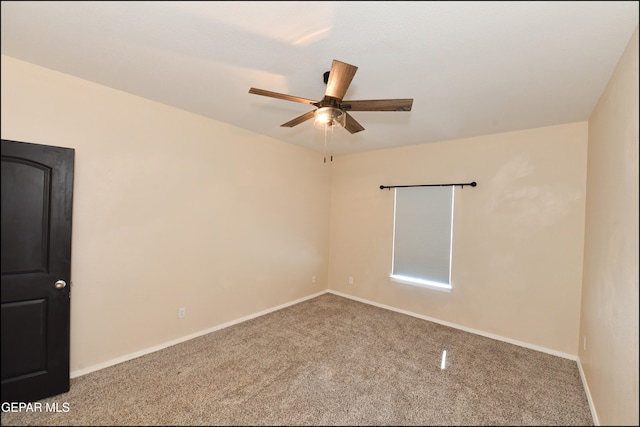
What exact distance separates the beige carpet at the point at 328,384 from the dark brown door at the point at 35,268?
242mm

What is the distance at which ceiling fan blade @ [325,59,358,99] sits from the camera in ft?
4.70

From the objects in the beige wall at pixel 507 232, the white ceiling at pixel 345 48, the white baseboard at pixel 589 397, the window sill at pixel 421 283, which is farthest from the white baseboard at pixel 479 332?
the white ceiling at pixel 345 48

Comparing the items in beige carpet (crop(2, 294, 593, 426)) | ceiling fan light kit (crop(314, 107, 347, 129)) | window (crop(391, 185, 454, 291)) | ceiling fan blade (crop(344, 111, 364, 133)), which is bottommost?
beige carpet (crop(2, 294, 593, 426))

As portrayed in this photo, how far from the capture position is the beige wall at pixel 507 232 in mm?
2748

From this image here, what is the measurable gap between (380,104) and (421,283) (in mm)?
2807

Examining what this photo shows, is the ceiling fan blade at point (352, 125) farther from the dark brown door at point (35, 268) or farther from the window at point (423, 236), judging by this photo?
the dark brown door at point (35, 268)

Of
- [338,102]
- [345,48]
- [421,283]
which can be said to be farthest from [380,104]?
[421,283]

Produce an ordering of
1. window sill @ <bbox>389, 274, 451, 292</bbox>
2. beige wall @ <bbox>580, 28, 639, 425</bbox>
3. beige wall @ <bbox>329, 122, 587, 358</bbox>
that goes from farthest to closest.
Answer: window sill @ <bbox>389, 274, 451, 292</bbox> → beige wall @ <bbox>329, 122, 587, 358</bbox> → beige wall @ <bbox>580, 28, 639, 425</bbox>

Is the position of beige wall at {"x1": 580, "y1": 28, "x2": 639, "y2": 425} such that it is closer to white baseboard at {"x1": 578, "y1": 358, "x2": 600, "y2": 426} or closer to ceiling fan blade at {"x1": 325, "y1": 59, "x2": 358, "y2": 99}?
white baseboard at {"x1": 578, "y1": 358, "x2": 600, "y2": 426}

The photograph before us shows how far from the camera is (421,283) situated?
12.0 ft

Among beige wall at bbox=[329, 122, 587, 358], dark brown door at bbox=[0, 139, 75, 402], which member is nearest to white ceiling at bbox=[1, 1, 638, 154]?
beige wall at bbox=[329, 122, 587, 358]

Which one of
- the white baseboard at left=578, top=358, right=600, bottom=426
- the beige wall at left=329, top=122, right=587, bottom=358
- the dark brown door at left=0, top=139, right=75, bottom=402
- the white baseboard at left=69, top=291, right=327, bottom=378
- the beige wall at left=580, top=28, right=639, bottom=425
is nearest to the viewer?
the beige wall at left=580, top=28, right=639, bottom=425

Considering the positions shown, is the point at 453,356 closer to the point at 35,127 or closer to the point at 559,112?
the point at 559,112

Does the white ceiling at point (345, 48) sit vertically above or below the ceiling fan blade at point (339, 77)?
above
